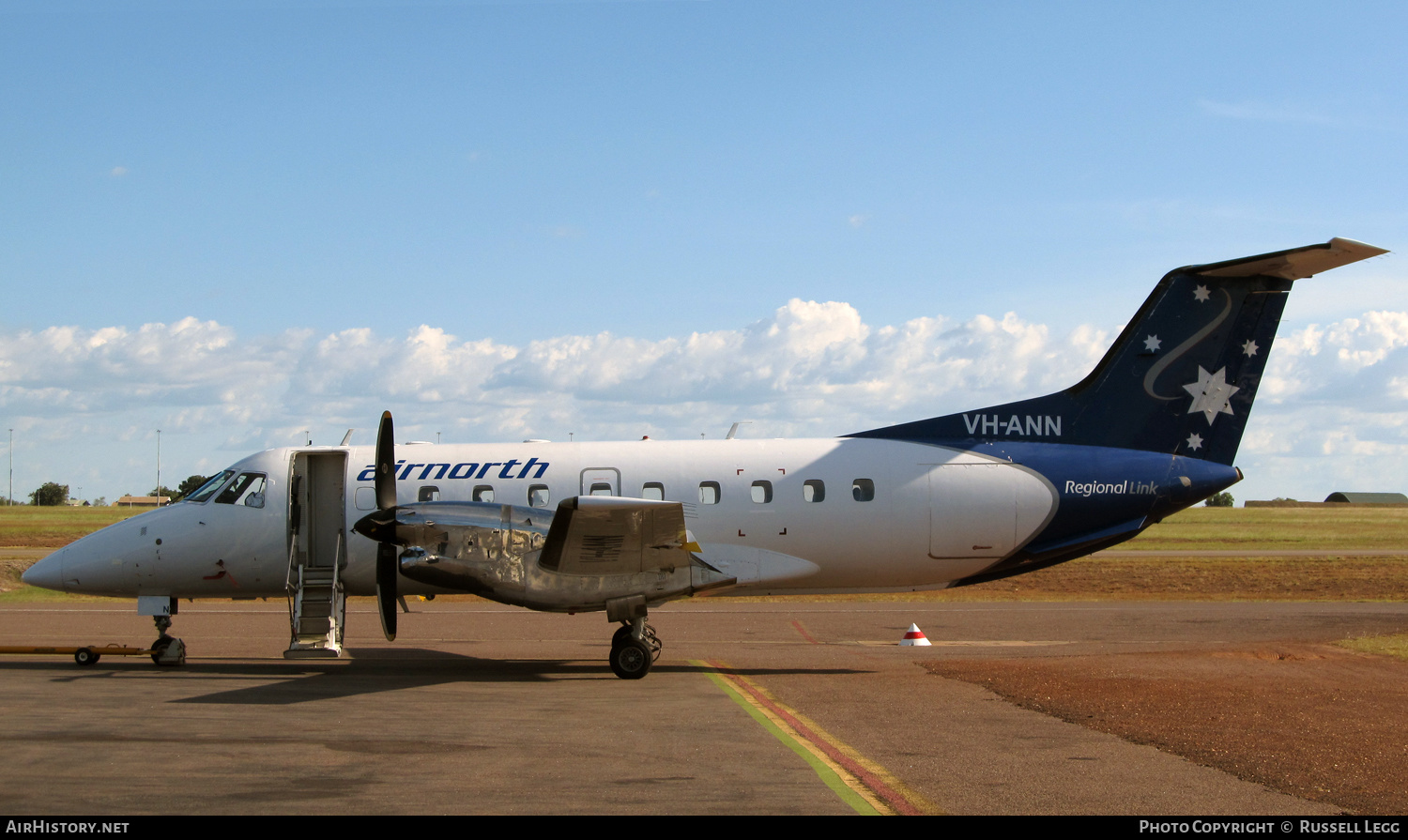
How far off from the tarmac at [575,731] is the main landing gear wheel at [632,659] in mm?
208

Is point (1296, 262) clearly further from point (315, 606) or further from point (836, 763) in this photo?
point (315, 606)

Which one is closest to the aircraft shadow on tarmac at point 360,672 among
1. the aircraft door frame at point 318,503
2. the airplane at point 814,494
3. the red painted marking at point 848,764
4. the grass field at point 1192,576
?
the airplane at point 814,494

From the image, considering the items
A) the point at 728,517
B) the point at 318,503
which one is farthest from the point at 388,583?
the point at 728,517

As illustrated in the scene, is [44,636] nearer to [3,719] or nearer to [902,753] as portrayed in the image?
[3,719]

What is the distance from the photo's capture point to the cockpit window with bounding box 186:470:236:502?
619 inches

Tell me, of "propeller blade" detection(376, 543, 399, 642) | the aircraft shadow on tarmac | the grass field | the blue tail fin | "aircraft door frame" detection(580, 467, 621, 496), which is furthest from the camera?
the grass field

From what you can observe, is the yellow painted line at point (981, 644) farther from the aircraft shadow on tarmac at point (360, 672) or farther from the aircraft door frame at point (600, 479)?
the aircraft door frame at point (600, 479)

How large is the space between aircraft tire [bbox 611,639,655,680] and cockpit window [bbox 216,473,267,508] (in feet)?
19.8

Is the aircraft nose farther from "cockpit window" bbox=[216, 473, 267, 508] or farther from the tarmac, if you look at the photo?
"cockpit window" bbox=[216, 473, 267, 508]

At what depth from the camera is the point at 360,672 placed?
49.1ft

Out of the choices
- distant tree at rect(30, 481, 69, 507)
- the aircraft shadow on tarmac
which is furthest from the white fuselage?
distant tree at rect(30, 481, 69, 507)

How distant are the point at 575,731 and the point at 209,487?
885 centimetres

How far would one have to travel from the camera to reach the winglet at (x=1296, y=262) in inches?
597

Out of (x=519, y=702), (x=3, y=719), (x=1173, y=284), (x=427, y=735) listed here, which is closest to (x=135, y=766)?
(x=427, y=735)
